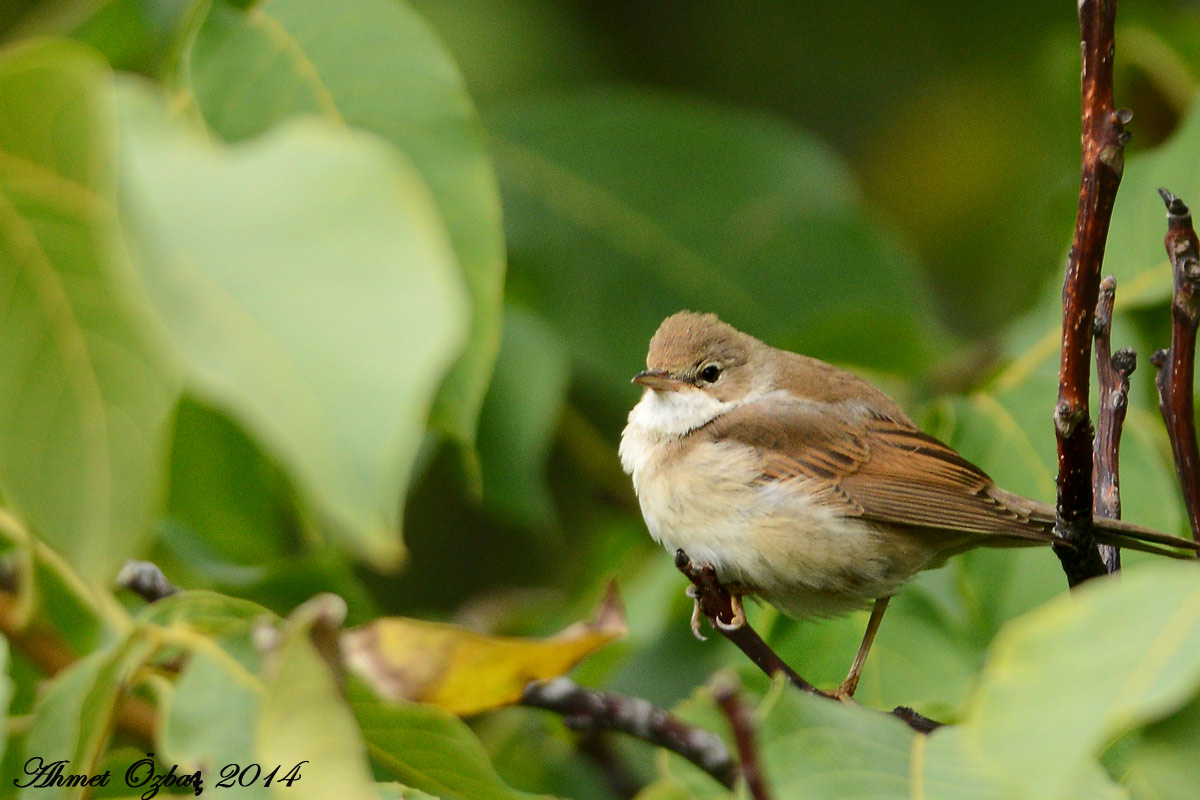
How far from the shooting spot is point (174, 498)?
11.5ft

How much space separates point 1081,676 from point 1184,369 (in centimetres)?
126

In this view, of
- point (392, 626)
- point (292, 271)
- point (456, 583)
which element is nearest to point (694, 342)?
point (392, 626)

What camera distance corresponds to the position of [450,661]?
2352mm

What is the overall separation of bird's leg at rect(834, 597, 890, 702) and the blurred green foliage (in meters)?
0.05

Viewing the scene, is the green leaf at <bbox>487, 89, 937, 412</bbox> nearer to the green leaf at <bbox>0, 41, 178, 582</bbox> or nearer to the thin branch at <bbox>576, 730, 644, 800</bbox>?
the thin branch at <bbox>576, 730, 644, 800</bbox>

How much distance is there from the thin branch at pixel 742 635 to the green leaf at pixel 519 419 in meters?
0.93

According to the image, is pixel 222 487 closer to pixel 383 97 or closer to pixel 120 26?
pixel 120 26

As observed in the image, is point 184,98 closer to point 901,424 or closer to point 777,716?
point 777,716

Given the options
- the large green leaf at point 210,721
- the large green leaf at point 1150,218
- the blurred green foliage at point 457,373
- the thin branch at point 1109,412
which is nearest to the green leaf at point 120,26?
the blurred green foliage at point 457,373

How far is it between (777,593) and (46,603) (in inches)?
77.8

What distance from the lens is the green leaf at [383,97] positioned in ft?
8.00

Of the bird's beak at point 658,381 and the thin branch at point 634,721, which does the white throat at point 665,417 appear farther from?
the thin branch at point 634,721

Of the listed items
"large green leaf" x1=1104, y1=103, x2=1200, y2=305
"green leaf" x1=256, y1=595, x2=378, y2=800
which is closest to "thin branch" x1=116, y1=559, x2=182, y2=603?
"green leaf" x1=256, y1=595, x2=378, y2=800

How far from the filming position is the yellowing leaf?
2.31 meters
